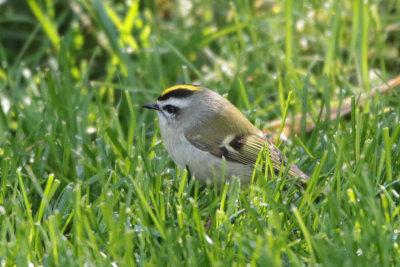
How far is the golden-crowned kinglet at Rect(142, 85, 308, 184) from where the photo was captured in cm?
283

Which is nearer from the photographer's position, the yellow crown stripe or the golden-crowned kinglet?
the golden-crowned kinglet

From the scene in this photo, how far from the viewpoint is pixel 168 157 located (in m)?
2.96

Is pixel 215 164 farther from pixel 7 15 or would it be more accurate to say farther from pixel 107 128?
pixel 7 15

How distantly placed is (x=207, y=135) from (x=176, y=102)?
0.67 ft

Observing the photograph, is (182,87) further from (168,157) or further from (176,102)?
(168,157)

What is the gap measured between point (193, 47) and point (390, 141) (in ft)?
6.06

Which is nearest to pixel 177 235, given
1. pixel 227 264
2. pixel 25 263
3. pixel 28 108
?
pixel 227 264

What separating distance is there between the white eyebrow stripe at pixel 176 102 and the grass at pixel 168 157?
0.42 ft

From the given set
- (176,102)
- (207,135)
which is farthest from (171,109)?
(207,135)

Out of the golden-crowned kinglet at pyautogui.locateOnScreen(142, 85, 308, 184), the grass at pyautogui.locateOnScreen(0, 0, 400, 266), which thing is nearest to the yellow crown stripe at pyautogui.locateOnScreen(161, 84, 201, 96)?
the golden-crowned kinglet at pyautogui.locateOnScreen(142, 85, 308, 184)

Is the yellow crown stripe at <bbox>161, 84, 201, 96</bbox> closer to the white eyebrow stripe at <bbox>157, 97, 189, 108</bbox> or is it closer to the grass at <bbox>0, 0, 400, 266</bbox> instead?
the white eyebrow stripe at <bbox>157, 97, 189, 108</bbox>

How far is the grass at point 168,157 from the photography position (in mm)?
2018

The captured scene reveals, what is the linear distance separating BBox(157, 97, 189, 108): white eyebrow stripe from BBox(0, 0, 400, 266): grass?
0.13 metres

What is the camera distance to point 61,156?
291 centimetres
